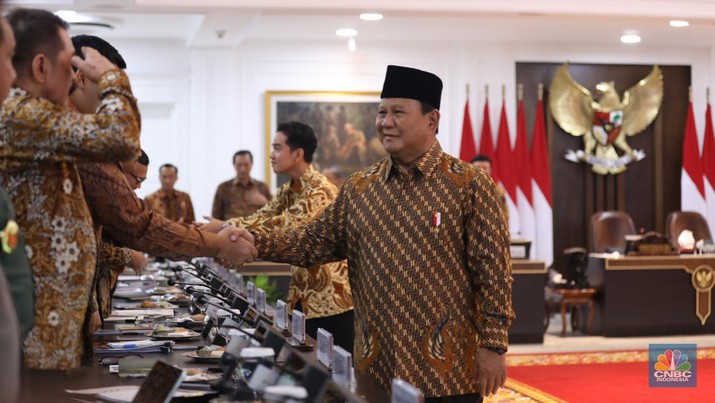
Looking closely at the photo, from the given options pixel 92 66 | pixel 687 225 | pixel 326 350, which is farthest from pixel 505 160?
pixel 92 66

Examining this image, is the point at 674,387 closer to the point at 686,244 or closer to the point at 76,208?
the point at 686,244

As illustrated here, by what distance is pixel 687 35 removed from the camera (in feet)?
37.7

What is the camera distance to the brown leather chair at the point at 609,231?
10.9m

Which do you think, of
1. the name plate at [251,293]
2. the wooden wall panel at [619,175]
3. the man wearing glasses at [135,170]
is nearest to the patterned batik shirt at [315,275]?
the name plate at [251,293]

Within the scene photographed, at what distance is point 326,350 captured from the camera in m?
2.95

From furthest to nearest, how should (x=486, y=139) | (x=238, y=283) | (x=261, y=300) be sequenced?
(x=486, y=139)
(x=238, y=283)
(x=261, y=300)

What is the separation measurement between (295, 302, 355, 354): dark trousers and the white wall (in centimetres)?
709

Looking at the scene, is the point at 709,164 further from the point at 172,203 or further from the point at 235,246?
the point at 235,246

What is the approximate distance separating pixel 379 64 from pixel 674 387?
5885 millimetres

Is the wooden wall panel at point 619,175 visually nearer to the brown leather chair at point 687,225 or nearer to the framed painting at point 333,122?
the brown leather chair at point 687,225

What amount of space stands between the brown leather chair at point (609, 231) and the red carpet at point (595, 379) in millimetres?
2236

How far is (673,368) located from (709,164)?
5.12 meters

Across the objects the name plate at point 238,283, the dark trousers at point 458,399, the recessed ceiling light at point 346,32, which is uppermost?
the recessed ceiling light at point 346,32

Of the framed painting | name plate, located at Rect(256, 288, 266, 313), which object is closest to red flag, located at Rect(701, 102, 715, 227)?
the framed painting
